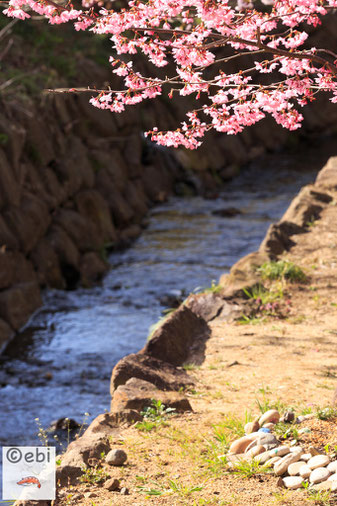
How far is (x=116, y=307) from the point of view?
1149cm

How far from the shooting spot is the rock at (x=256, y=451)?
4023 millimetres

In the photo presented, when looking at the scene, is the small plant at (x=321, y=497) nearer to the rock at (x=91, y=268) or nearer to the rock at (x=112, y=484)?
the rock at (x=112, y=484)

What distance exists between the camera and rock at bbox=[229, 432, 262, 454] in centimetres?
417

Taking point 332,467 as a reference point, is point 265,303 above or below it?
above

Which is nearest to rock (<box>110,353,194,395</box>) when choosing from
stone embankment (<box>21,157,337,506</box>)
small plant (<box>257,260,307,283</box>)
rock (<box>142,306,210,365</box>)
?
stone embankment (<box>21,157,337,506</box>)

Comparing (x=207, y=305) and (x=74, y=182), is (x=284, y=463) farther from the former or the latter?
(x=74, y=182)

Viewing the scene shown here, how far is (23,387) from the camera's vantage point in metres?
8.78

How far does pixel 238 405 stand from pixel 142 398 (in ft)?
2.48

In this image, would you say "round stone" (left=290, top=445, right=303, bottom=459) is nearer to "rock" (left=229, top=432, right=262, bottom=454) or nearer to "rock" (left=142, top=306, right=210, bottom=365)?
"rock" (left=229, top=432, right=262, bottom=454)

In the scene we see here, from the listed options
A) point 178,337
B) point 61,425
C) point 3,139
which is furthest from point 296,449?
point 3,139

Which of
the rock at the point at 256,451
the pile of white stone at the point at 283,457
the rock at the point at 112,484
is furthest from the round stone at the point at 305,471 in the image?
the rock at the point at 112,484

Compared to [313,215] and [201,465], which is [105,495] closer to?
[201,465]

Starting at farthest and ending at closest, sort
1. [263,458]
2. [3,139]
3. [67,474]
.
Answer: [3,139] → [67,474] → [263,458]

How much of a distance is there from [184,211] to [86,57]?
16.7 feet
